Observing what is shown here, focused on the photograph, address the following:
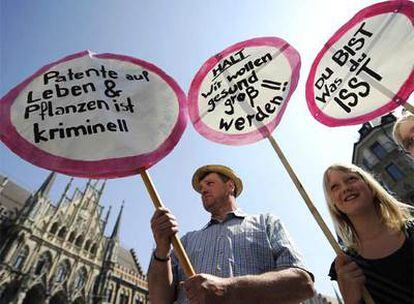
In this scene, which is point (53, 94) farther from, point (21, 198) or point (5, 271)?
point (21, 198)

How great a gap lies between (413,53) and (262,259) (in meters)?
2.34

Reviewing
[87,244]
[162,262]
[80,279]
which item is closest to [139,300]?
[80,279]

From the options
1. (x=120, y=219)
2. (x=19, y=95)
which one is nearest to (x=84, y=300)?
(x=120, y=219)

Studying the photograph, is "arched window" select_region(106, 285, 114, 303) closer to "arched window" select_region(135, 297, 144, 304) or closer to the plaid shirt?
"arched window" select_region(135, 297, 144, 304)

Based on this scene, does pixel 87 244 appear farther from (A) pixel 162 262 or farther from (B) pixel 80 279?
(A) pixel 162 262

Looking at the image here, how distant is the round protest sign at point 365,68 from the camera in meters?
2.68

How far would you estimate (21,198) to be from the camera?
32438 millimetres

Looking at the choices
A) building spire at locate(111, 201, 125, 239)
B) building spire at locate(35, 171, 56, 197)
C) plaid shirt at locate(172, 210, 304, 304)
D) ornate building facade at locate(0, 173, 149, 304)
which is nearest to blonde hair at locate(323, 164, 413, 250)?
plaid shirt at locate(172, 210, 304, 304)

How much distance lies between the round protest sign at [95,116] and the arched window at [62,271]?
3083 cm

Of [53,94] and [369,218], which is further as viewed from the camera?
[53,94]

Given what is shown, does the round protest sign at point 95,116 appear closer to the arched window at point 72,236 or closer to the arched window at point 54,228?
the arched window at point 54,228

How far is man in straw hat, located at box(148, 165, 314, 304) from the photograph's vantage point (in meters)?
1.57

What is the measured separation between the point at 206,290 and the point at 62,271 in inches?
1300

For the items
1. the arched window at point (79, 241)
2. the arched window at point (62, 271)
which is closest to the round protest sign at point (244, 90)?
the arched window at point (62, 271)
